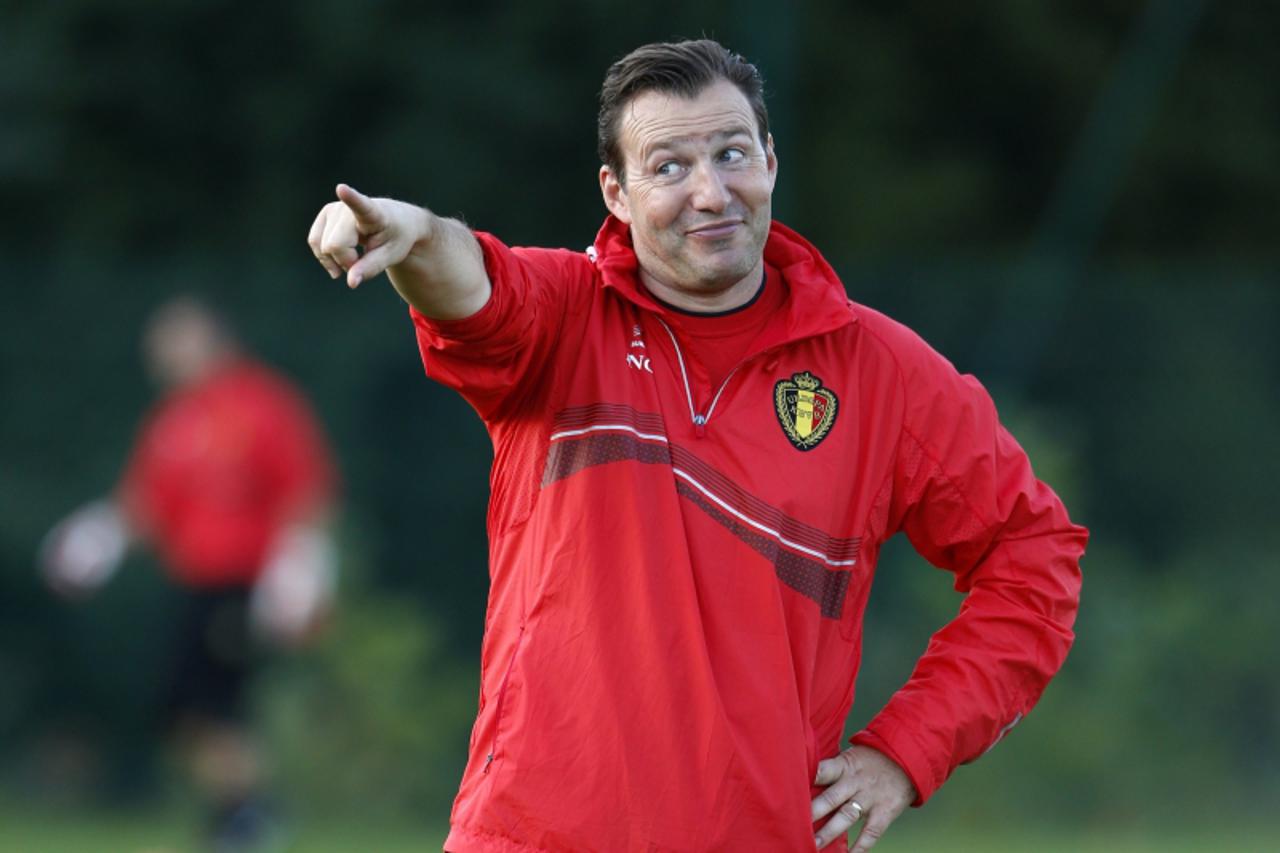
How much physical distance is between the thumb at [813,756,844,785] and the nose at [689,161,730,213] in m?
1.03

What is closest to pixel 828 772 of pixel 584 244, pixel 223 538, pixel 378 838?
pixel 223 538

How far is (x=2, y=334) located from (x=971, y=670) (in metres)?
8.42

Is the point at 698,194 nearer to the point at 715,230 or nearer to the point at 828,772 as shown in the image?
the point at 715,230

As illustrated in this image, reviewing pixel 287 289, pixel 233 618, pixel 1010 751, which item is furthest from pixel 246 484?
pixel 1010 751

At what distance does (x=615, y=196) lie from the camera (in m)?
4.01

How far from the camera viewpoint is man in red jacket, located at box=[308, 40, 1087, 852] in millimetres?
3561

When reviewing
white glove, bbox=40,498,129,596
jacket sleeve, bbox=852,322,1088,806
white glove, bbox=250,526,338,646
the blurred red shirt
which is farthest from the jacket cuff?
white glove, bbox=40,498,129,596

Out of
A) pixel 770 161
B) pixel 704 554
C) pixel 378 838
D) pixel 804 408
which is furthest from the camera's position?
pixel 378 838

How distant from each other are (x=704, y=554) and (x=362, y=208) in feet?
2.87

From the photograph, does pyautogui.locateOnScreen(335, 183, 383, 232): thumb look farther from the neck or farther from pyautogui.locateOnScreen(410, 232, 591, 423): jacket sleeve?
the neck

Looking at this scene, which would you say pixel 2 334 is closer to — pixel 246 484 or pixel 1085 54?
pixel 246 484

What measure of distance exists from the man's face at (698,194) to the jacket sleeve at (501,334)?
22 centimetres

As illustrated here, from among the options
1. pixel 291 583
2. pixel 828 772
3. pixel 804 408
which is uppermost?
pixel 804 408

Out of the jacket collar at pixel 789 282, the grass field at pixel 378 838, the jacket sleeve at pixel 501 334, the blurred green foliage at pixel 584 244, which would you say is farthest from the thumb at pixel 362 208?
the blurred green foliage at pixel 584 244
